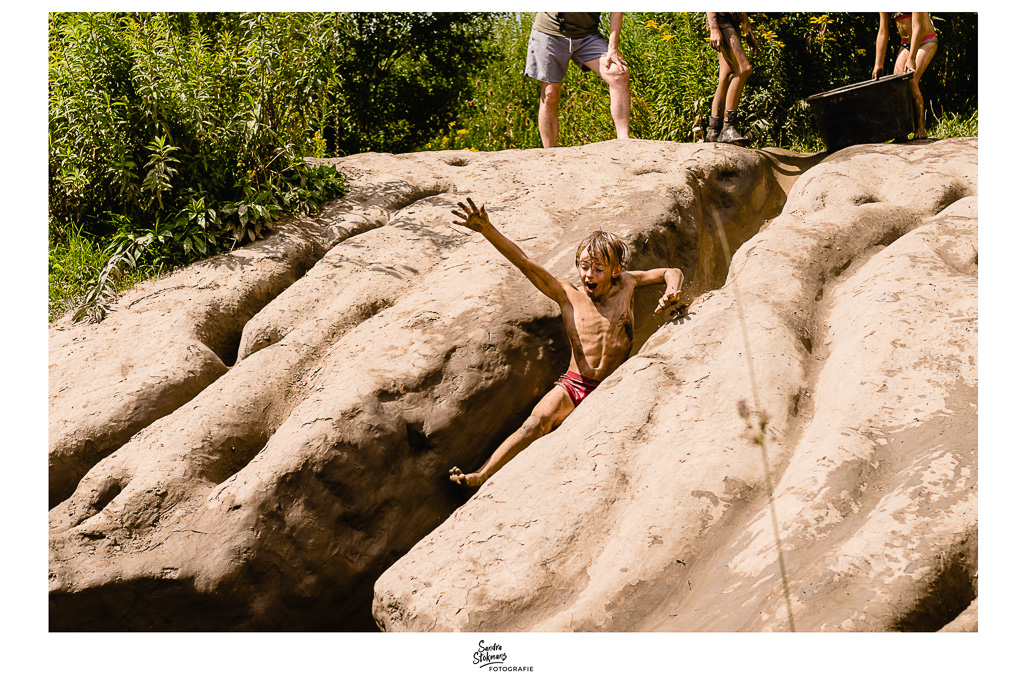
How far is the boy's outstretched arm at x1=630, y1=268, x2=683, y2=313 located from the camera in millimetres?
3360

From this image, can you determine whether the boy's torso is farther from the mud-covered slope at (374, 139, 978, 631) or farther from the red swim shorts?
the mud-covered slope at (374, 139, 978, 631)

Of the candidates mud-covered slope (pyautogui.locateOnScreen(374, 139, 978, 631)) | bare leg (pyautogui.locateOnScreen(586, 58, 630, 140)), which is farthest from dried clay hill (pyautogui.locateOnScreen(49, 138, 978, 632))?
bare leg (pyautogui.locateOnScreen(586, 58, 630, 140))

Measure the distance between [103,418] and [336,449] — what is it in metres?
1.07

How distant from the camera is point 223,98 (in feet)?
15.5

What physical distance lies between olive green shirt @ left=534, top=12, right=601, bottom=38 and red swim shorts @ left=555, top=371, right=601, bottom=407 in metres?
2.70

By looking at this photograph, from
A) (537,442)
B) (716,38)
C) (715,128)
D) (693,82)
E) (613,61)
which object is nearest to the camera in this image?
(537,442)

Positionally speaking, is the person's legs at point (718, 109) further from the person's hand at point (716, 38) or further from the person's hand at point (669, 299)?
the person's hand at point (669, 299)

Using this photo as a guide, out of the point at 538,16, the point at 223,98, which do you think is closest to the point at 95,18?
the point at 223,98

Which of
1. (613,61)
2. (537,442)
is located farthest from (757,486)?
(613,61)

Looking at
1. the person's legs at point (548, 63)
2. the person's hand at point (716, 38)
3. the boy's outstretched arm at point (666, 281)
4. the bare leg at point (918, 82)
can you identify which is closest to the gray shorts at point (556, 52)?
the person's legs at point (548, 63)

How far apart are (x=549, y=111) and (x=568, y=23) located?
0.63 meters

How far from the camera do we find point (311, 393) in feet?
11.1

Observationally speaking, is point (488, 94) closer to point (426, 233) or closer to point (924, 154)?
point (426, 233)
